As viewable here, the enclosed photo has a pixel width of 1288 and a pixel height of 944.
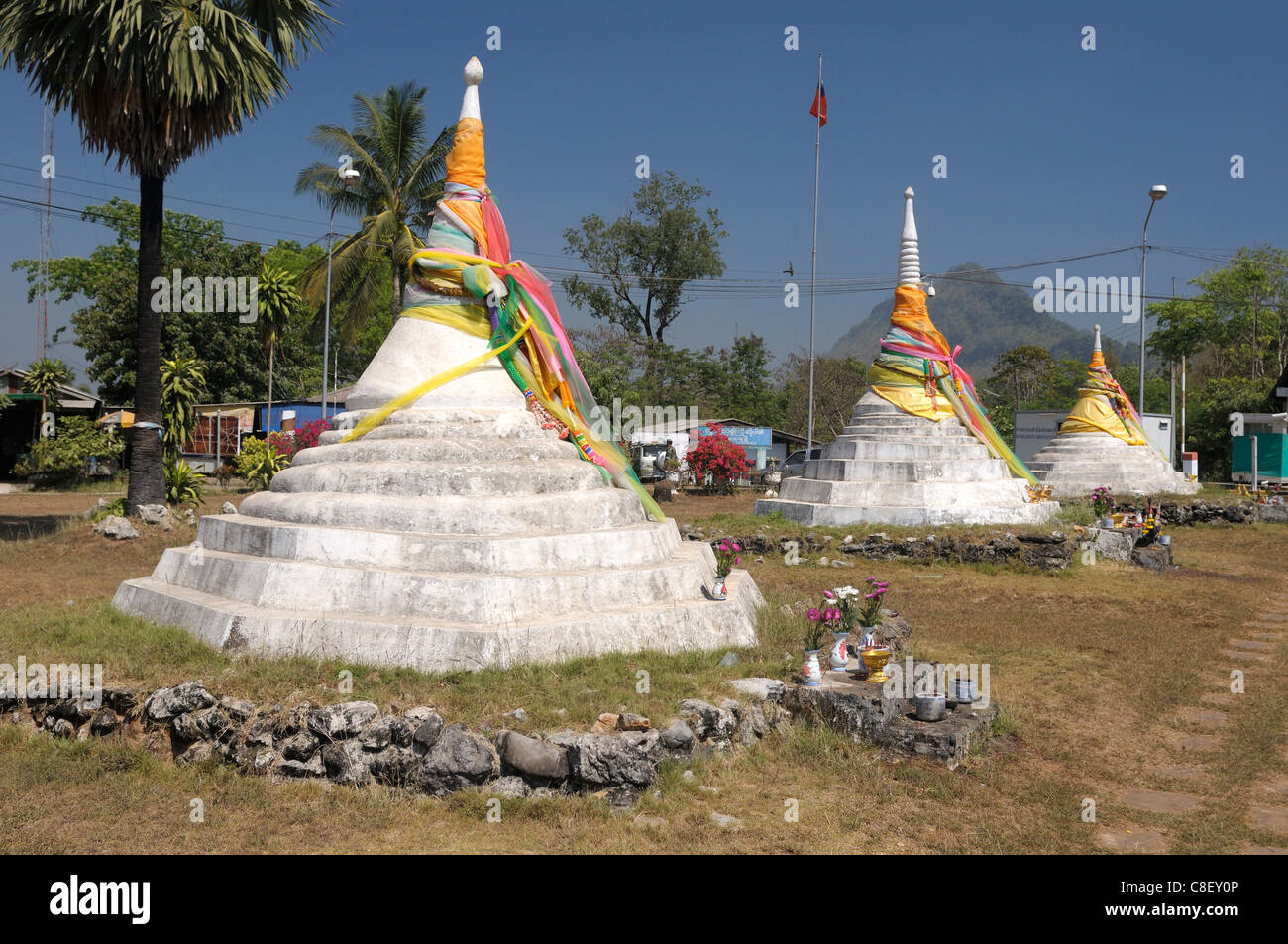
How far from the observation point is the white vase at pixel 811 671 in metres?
7.86

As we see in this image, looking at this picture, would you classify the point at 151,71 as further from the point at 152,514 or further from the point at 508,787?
the point at 508,787

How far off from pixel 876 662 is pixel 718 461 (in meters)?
24.8

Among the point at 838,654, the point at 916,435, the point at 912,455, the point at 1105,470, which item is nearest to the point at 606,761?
the point at 838,654

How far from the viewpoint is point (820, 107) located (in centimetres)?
2839

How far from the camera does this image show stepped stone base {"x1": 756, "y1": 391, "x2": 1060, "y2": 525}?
747 inches

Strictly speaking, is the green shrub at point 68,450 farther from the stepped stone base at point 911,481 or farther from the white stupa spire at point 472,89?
the white stupa spire at point 472,89

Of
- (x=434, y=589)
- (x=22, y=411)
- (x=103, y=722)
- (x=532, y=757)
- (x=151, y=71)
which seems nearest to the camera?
(x=532, y=757)

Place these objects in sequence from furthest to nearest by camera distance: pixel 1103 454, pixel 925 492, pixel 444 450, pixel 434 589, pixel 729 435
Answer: pixel 729 435, pixel 1103 454, pixel 925 492, pixel 444 450, pixel 434 589

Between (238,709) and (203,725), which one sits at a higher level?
(238,709)

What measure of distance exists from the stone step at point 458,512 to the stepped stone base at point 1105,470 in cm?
2227

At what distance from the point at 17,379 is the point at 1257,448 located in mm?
46872

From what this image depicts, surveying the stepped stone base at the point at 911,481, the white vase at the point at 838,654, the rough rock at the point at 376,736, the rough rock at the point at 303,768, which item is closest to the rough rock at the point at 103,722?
the rough rock at the point at 303,768

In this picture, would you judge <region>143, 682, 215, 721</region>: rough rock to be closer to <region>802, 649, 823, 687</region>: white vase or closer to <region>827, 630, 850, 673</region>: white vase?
<region>802, 649, 823, 687</region>: white vase

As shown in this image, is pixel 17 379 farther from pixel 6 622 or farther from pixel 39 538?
pixel 6 622
